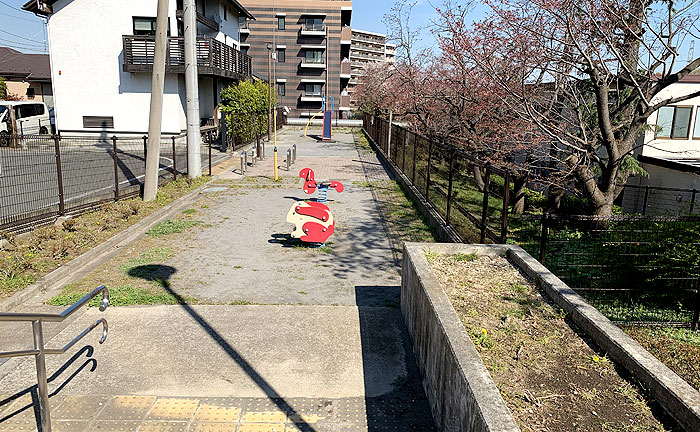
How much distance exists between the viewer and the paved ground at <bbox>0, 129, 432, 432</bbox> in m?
4.06

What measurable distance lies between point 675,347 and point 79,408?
592cm

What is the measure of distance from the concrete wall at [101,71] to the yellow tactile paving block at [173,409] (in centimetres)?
2369

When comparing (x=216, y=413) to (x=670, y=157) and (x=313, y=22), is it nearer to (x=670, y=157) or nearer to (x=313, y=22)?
(x=670, y=157)

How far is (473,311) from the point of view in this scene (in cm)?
464

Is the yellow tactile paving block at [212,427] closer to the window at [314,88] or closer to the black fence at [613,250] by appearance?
the black fence at [613,250]

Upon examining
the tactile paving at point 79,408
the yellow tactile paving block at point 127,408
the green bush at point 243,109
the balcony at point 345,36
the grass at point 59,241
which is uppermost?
the balcony at point 345,36

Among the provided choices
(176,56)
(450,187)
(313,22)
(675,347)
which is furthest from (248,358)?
(313,22)

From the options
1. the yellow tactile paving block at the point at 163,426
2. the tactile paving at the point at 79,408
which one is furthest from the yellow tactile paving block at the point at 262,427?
the tactile paving at the point at 79,408

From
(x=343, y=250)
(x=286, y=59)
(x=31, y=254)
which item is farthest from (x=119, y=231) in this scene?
(x=286, y=59)

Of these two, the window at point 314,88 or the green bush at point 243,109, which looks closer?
the green bush at point 243,109

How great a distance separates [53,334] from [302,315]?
260 centimetres

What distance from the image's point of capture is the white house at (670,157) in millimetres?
15648

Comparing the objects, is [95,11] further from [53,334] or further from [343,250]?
[53,334]

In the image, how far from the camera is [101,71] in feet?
86.4
